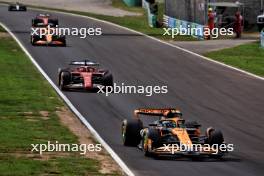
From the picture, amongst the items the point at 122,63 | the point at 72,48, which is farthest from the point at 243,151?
the point at 72,48

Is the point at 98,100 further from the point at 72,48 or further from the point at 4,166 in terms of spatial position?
the point at 72,48

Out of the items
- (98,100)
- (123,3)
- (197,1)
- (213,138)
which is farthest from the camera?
(123,3)

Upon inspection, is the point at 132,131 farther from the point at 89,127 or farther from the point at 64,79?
the point at 64,79

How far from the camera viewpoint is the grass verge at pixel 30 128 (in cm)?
1919

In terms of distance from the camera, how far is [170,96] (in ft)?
115

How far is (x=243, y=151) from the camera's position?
22953 mm

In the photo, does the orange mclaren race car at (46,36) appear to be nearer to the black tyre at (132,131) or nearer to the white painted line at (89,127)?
the white painted line at (89,127)

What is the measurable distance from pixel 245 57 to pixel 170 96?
1634 cm

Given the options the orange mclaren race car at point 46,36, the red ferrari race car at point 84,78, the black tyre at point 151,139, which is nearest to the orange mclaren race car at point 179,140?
the black tyre at point 151,139

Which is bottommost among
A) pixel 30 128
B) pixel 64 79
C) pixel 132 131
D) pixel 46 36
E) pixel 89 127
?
pixel 46 36

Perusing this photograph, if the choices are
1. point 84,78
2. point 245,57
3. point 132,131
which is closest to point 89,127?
point 132,131

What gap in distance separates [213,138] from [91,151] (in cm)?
303

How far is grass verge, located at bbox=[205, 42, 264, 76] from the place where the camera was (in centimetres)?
4581

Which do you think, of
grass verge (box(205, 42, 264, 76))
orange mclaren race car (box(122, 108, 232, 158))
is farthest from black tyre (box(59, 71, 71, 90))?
orange mclaren race car (box(122, 108, 232, 158))
